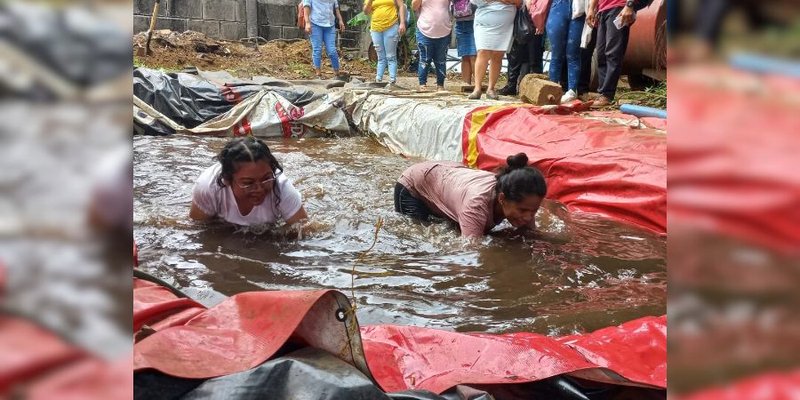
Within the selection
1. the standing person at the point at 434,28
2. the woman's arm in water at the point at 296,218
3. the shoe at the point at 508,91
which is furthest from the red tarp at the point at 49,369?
the standing person at the point at 434,28

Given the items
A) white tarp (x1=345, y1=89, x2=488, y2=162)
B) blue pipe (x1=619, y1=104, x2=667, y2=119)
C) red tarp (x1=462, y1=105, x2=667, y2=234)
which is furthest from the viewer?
white tarp (x1=345, y1=89, x2=488, y2=162)

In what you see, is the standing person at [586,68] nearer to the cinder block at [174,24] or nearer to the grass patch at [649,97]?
the grass patch at [649,97]

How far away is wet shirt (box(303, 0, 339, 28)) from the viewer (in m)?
9.30

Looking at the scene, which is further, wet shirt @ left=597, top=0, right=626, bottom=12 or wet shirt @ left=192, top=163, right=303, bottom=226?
wet shirt @ left=597, top=0, right=626, bottom=12

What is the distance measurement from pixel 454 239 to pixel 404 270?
0.60 meters

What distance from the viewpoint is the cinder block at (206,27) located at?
1300 centimetres

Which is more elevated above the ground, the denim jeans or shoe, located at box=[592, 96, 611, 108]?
the denim jeans

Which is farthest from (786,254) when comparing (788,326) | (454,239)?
(454,239)

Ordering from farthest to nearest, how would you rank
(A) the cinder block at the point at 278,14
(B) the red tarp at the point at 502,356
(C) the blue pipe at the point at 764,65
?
(A) the cinder block at the point at 278,14 < (B) the red tarp at the point at 502,356 < (C) the blue pipe at the point at 764,65

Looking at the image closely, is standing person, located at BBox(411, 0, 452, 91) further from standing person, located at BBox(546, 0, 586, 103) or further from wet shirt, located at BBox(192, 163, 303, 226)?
wet shirt, located at BBox(192, 163, 303, 226)

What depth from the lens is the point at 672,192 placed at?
397 mm

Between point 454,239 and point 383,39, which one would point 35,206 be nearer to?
point 454,239

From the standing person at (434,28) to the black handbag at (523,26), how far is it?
3.64 ft

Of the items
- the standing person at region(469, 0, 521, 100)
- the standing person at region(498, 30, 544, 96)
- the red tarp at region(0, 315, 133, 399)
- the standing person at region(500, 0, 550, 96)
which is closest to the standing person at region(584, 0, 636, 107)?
the standing person at region(469, 0, 521, 100)
